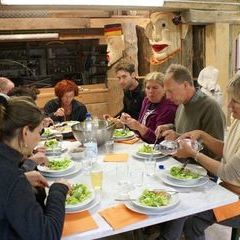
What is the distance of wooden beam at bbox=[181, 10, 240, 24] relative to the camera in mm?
4258

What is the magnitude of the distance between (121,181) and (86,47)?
3.81m

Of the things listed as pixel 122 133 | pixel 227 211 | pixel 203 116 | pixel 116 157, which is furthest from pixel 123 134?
pixel 227 211

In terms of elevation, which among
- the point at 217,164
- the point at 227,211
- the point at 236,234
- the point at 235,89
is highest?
the point at 235,89

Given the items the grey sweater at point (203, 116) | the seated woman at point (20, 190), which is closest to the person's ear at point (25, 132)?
the seated woman at point (20, 190)

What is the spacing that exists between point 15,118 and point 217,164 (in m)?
1.12

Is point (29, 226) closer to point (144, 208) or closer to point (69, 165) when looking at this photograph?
point (144, 208)

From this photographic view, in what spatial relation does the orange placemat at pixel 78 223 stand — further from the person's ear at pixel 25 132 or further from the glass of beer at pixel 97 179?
the person's ear at pixel 25 132

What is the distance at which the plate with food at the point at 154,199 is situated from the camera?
4.73 ft

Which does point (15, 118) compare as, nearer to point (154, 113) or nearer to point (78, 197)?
point (78, 197)

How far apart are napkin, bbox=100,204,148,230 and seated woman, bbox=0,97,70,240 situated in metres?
0.22

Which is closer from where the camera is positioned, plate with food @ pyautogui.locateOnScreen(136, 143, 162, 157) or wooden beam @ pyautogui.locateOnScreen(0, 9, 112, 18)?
plate with food @ pyautogui.locateOnScreen(136, 143, 162, 157)

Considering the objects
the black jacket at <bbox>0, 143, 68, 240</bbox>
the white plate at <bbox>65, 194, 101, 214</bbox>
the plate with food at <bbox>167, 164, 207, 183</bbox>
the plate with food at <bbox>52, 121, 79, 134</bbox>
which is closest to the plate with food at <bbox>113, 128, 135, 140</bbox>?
the plate with food at <bbox>52, 121, 79, 134</bbox>

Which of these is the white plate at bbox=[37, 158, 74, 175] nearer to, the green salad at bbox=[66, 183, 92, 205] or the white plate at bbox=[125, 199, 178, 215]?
the green salad at bbox=[66, 183, 92, 205]

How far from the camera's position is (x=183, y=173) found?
1.80m
